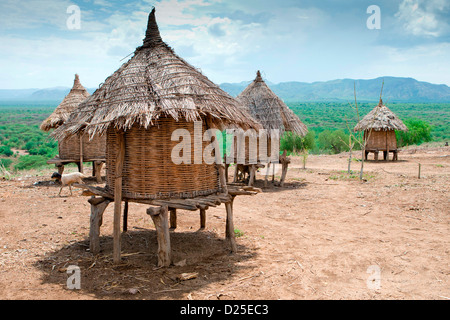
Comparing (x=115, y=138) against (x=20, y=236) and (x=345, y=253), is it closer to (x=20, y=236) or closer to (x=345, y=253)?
(x=20, y=236)

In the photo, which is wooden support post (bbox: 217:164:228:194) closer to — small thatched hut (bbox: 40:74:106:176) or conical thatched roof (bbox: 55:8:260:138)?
conical thatched roof (bbox: 55:8:260:138)

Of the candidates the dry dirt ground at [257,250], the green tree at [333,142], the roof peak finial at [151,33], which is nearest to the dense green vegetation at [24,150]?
the dry dirt ground at [257,250]

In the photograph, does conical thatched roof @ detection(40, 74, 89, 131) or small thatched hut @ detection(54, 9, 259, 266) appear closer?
small thatched hut @ detection(54, 9, 259, 266)

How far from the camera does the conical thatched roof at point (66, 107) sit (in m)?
12.7

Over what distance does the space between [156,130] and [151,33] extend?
196cm

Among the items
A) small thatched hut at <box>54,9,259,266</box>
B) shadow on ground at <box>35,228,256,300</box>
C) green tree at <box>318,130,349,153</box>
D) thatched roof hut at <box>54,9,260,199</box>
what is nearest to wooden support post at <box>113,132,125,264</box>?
small thatched hut at <box>54,9,259,266</box>

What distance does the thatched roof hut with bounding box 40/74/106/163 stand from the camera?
41.5ft

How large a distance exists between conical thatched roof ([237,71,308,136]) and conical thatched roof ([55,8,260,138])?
5.96m

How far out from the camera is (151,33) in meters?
6.16

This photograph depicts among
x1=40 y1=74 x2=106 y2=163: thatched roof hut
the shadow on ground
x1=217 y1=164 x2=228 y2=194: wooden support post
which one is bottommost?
the shadow on ground

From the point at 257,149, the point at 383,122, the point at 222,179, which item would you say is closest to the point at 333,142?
the point at 383,122
